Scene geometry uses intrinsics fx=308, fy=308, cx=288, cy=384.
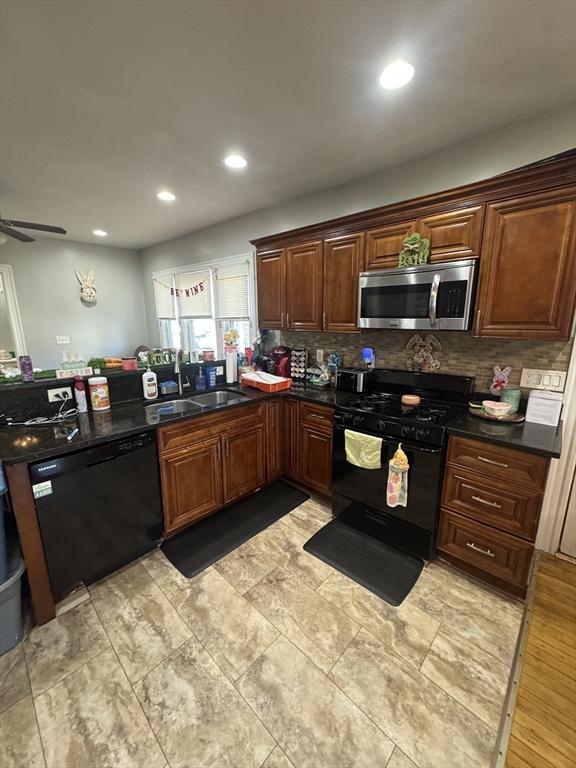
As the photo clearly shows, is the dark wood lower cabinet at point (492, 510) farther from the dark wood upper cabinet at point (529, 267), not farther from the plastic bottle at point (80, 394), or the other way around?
the plastic bottle at point (80, 394)

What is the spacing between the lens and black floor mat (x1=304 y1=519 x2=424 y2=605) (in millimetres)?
1859

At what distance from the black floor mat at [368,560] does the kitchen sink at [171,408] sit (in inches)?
50.5

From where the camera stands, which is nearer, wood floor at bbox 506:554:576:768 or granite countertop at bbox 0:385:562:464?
wood floor at bbox 506:554:576:768

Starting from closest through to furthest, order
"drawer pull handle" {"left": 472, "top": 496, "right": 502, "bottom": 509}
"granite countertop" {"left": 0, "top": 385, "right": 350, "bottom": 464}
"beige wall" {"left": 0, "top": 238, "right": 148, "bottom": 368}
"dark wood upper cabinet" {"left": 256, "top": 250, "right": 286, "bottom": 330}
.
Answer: "granite countertop" {"left": 0, "top": 385, "right": 350, "bottom": 464} < "drawer pull handle" {"left": 472, "top": 496, "right": 502, "bottom": 509} < "dark wood upper cabinet" {"left": 256, "top": 250, "right": 286, "bottom": 330} < "beige wall" {"left": 0, "top": 238, "right": 148, "bottom": 368}

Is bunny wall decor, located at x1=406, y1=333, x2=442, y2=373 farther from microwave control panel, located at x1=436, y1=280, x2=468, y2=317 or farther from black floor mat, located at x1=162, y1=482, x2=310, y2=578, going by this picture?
black floor mat, located at x1=162, y1=482, x2=310, y2=578

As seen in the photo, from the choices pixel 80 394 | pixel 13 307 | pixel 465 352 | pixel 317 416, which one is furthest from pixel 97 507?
pixel 13 307

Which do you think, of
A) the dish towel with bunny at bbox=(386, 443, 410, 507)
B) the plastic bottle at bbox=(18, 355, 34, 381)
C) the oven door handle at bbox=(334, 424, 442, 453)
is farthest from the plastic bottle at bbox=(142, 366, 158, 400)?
the dish towel with bunny at bbox=(386, 443, 410, 507)

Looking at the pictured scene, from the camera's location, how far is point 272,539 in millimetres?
2262

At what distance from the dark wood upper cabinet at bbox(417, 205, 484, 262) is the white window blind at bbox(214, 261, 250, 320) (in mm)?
2172

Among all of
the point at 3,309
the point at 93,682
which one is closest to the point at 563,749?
the point at 93,682

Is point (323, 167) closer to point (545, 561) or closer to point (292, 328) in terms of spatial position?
point (292, 328)

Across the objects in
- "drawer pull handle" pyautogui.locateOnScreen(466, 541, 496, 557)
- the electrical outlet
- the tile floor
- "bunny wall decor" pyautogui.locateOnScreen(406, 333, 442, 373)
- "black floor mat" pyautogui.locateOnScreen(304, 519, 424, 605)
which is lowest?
the tile floor

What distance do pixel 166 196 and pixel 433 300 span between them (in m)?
2.70

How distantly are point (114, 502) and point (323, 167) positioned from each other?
2779 mm
